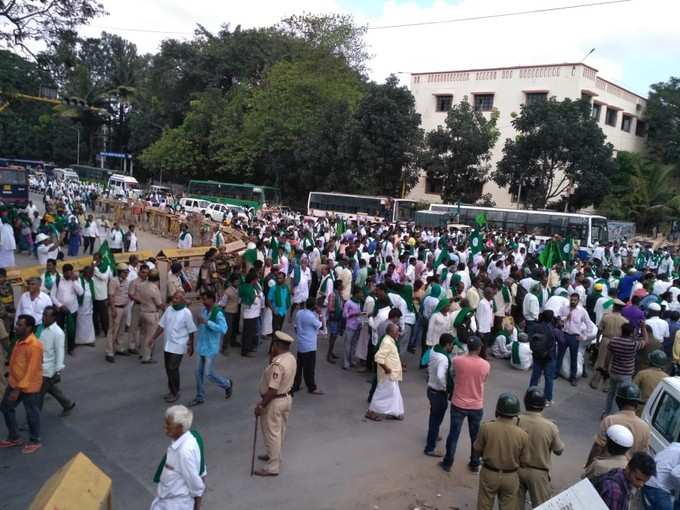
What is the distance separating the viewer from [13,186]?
90.6 ft

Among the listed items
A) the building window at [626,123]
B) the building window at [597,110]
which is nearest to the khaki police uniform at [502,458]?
the building window at [597,110]

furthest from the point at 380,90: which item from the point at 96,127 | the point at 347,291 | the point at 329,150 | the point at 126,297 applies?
the point at 96,127

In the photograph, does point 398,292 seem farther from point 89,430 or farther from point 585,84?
point 585,84

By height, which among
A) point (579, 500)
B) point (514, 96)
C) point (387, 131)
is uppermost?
point (514, 96)

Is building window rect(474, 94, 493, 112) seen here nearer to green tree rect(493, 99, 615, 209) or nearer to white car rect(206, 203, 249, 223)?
green tree rect(493, 99, 615, 209)

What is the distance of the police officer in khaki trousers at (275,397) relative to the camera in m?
5.60

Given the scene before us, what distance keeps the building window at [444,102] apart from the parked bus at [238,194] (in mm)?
13948

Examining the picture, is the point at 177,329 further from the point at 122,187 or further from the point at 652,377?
the point at 122,187

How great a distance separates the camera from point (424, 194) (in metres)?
40.8

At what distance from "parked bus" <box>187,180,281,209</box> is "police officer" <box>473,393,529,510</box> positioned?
1371 inches

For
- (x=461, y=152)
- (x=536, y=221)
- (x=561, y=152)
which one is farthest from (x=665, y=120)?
(x=536, y=221)

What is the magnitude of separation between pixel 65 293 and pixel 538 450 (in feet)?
24.5

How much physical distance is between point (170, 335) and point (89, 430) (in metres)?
1.46

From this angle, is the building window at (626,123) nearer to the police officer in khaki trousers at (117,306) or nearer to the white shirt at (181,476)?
the police officer in khaki trousers at (117,306)
